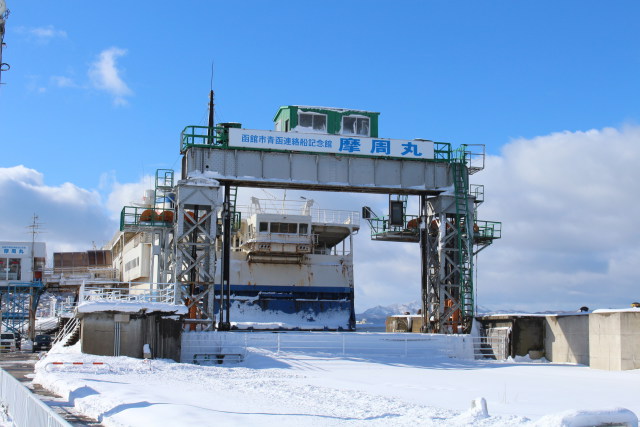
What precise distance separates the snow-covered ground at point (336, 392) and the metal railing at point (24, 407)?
130 cm

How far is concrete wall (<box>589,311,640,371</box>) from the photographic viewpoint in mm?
26094

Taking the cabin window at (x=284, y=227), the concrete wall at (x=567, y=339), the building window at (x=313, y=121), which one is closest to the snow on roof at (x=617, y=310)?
the concrete wall at (x=567, y=339)

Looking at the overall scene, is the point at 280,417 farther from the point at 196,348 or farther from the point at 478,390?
the point at 196,348

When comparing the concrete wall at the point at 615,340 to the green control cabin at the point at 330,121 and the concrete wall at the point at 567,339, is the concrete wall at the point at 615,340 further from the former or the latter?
the green control cabin at the point at 330,121

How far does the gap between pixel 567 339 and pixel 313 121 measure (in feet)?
51.3

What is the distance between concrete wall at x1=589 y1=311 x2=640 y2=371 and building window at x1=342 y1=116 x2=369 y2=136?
582 inches

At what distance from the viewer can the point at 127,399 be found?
1338 cm

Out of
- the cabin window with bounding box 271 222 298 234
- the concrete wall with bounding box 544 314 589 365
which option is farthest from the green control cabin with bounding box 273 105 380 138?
the cabin window with bounding box 271 222 298 234

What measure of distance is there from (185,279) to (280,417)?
2266 cm

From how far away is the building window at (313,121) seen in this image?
1471 inches

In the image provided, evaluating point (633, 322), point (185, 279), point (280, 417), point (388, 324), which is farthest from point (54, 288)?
point (280, 417)

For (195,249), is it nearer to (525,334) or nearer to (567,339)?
(525,334)

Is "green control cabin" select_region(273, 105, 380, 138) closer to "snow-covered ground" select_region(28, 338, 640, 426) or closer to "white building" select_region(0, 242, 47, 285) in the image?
"snow-covered ground" select_region(28, 338, 640, 426)


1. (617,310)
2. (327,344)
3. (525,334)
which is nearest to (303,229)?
(525,334)
